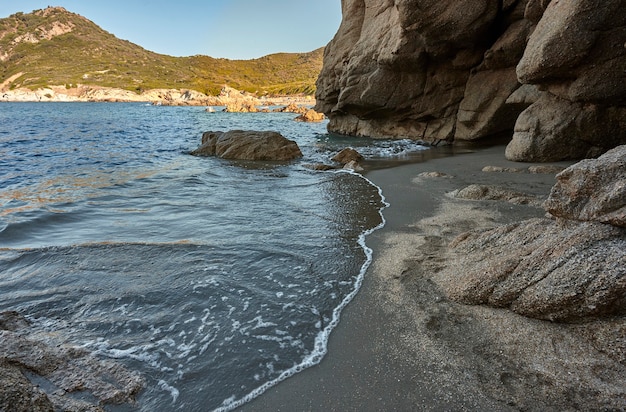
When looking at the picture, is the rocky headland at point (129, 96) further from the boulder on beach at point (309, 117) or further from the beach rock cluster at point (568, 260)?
the beach rock cluster at point (568, 260)

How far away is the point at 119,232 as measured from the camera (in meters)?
8.08

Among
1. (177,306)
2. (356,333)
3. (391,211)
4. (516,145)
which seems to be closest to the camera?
(356,333)

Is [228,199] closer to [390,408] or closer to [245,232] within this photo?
[245,232]

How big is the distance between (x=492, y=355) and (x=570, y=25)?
10867 millimetres

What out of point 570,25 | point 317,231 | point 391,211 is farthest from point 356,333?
point 570,25

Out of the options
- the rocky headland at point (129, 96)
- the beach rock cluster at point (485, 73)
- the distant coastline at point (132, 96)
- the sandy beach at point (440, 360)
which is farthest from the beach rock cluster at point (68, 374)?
the distant coastline at point (132, 96)

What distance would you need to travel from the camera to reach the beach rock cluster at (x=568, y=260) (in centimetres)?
356

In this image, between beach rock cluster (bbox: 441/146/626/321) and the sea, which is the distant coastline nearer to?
the sea

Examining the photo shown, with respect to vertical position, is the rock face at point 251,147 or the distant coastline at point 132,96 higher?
the distant coastline at point 132,96

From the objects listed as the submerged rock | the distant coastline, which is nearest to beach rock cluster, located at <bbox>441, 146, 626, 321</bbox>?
the submerged rock

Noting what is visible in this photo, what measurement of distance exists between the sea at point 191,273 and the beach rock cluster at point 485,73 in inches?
274

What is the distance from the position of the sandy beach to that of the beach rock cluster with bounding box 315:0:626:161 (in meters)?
9.56

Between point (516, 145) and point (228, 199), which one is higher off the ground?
point (516, 145)

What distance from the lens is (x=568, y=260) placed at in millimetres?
3867
